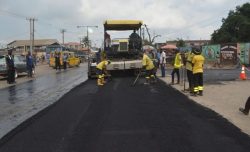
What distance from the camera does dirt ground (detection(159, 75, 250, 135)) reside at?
1100 cm

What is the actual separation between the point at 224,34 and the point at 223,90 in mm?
59520

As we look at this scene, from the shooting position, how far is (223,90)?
59.9 feet

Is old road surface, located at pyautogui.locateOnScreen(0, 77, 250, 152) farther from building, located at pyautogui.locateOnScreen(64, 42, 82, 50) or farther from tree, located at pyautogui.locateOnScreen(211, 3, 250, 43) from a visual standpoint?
building, located at pyautogui.locateOnScreen(64, 42, 82, 50)

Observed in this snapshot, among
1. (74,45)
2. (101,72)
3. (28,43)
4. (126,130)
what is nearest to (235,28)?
(101,72)

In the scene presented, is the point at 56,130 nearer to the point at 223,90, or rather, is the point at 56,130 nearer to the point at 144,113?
the point at 144,113

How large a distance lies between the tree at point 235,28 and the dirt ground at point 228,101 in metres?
54.3

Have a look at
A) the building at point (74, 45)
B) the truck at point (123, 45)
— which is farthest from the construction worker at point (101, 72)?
the building at point (74, 45)

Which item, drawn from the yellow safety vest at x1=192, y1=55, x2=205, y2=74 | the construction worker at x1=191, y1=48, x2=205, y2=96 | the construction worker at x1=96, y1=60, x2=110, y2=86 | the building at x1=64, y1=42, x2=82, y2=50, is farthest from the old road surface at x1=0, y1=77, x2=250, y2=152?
the building at x1=64, y1=42, x2=82, y2=50

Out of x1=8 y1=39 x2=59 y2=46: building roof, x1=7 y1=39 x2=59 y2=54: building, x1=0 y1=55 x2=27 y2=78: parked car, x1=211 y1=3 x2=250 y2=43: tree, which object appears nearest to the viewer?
x1=0 y1=55 x2=27 y2=78: parked car

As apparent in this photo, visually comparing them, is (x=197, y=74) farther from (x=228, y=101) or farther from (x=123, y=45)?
(x=123, y=45)

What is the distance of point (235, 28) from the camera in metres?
75.9

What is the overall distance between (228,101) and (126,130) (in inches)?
234

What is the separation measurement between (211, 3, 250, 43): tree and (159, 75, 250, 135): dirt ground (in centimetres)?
5428

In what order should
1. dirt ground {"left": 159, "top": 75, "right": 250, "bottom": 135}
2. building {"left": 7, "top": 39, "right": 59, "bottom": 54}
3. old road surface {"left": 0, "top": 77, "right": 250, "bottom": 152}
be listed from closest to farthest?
1. old road surface {"left": 0, "top": 77, "right": 250, "bottom": 152}
2. dirt ground {"left": 159, "top": 75, "right": 250, "bottom": 135}
3. building {"left": 7, "top": 39, "right": 59, "bottom": 54}
